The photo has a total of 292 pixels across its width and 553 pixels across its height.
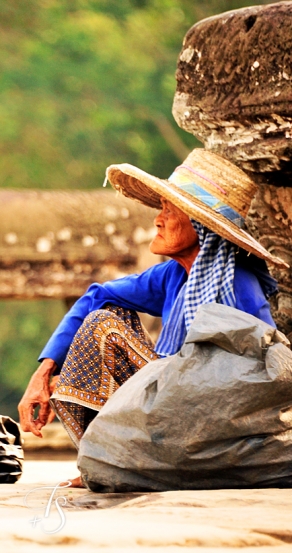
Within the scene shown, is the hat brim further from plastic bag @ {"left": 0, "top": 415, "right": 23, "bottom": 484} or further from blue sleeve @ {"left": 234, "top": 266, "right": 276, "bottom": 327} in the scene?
plastic bag @ {"left": 0, "top": 415, "right": 23, "bottom": 484}

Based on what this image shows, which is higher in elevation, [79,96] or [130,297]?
[130,297]

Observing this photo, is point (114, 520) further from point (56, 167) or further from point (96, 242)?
point (56, 167)

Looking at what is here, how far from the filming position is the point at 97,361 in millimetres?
3572

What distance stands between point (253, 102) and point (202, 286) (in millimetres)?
822

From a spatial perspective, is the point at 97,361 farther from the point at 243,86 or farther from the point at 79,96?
the point at 79,96

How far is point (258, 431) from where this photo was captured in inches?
120

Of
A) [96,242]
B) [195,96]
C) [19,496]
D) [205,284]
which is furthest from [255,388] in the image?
[96,242]

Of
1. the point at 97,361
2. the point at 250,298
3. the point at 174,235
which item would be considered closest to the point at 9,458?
the point at 97,361

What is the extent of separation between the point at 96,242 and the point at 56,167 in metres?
8.91

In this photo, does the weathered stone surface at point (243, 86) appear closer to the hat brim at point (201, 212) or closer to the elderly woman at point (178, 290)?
the elderly woman at point (178, 290)

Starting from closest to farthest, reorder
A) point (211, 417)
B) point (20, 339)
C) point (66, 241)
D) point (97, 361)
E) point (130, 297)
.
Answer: point (211, 417)
point (97, 361)
point (130, 297)
point (66, 241)
point (20, 339)

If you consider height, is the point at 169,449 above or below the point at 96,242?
above

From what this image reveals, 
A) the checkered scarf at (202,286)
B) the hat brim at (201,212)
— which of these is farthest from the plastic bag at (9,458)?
the hat brim at (201,212)

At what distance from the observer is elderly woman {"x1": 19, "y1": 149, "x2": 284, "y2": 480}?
3.47 meters
